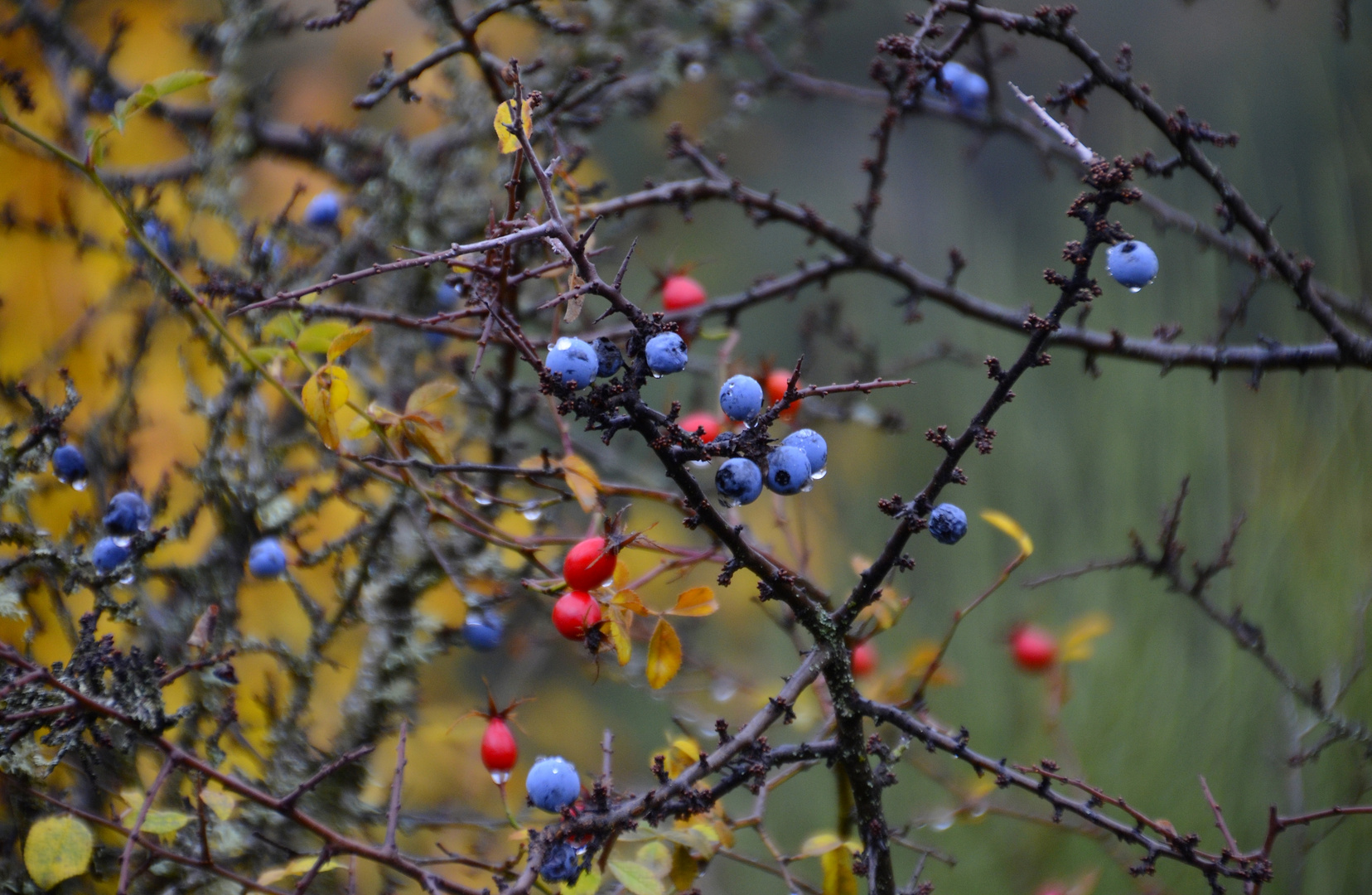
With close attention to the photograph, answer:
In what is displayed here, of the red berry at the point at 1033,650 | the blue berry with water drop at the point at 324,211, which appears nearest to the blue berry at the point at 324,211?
the blue berry with water drop at the point at 324,211

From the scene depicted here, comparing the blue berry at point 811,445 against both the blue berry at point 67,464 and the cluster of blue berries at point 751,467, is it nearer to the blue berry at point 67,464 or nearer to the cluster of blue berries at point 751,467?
the cluster of blue berries at point 751,467

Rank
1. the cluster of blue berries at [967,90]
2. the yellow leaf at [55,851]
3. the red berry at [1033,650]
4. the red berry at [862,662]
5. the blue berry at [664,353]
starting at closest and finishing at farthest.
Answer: the blue berry at [664,353]
the yellow leaf at [55,851]
the cluster of blue berries at [967,90]
the red berry at [862,662]
the red berry at [1033,650]

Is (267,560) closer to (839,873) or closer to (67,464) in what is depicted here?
(67,464)

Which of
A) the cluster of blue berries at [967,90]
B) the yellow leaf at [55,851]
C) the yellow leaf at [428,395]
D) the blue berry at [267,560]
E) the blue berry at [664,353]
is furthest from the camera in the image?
the cluster of blue berries at [967,90]

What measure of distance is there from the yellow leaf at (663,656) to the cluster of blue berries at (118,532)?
19.6 inches

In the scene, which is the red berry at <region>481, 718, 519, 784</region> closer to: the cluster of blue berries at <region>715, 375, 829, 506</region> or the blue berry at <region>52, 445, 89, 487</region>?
the cluster of blue berries at <region>715, 375, 829, 506</region>

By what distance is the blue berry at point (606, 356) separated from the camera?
22.3 inches

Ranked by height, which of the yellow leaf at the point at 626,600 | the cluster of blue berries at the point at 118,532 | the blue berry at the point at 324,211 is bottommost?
the yellow leaf at the point at 626,600

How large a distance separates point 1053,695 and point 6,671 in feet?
4.31

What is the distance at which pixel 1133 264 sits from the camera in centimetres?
65

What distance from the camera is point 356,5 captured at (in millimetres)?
792

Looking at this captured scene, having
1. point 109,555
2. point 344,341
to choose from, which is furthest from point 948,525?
point 109,555

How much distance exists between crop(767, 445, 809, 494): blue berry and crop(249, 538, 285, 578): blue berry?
586 millimetres

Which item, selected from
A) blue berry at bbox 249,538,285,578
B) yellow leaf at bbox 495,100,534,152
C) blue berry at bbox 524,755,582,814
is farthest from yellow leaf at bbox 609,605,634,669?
blue berry at bbox 249,538,285,578
